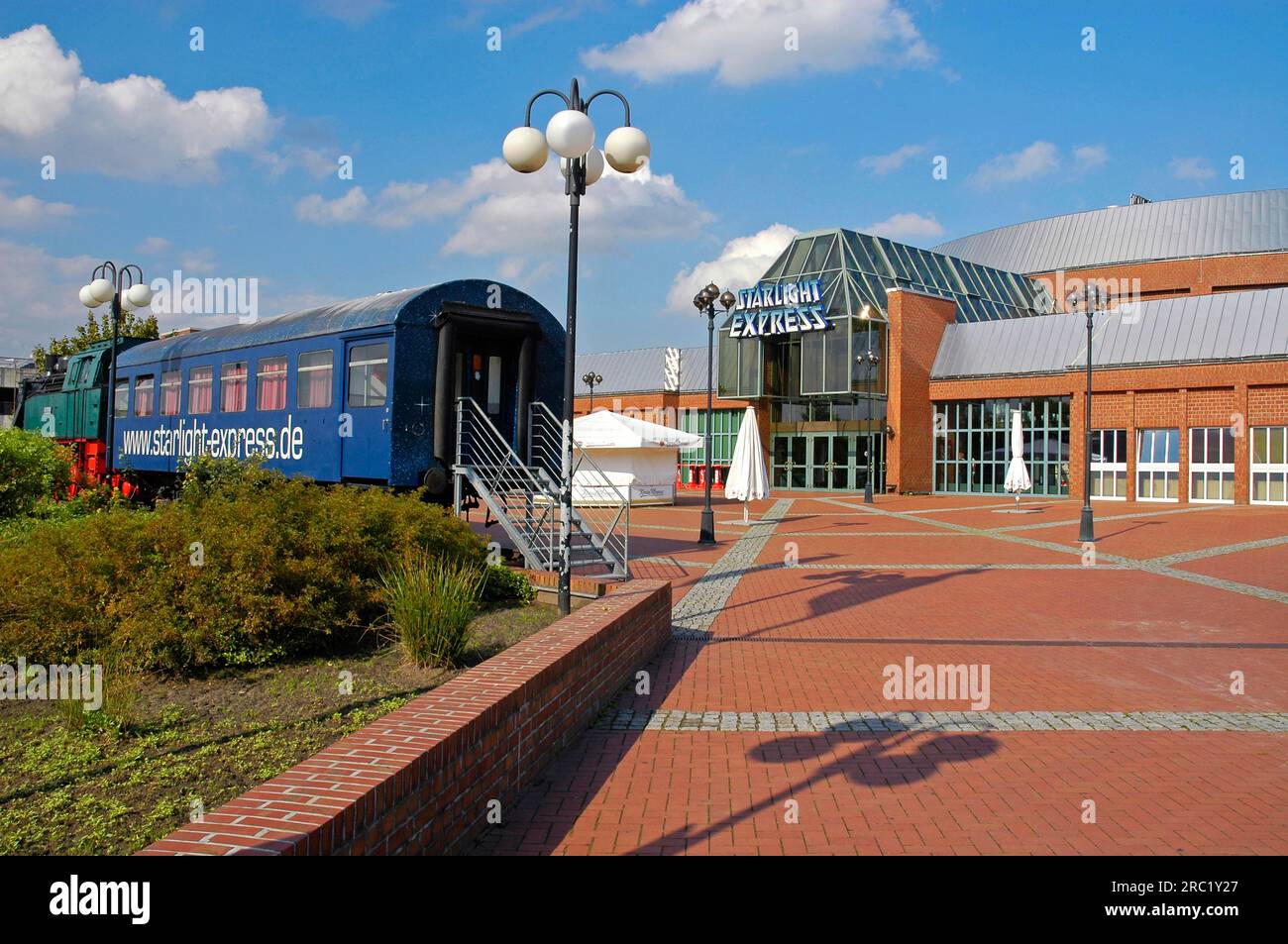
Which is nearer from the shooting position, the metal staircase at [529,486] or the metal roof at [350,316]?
the metal staircase at [529,486]

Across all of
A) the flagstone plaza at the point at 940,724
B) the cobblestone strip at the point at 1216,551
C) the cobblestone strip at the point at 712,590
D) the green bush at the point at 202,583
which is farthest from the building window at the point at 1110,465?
the green bush at the point at 202,583

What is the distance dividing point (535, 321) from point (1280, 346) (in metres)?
29.5

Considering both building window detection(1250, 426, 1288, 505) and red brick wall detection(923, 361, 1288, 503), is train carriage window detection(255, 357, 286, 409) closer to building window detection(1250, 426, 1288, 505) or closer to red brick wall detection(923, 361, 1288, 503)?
red brick wall detection(923, 361, 1288, 503)

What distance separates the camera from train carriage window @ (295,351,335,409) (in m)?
13.6

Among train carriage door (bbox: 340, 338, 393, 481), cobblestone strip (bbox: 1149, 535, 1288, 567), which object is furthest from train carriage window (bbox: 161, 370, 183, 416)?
cobblestone strip (bbox: 1149, 535, 1288, 567)

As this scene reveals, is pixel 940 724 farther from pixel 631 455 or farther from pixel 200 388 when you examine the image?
pixel 631 455

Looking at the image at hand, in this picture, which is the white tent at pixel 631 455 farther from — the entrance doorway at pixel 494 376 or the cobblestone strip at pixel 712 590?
the entrance doorway at pixel 494 376

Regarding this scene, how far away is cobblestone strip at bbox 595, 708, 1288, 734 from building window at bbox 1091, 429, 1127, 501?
30420mm

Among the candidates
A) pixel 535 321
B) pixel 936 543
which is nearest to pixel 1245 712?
pixel 535 321

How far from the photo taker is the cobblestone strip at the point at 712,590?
10573mm

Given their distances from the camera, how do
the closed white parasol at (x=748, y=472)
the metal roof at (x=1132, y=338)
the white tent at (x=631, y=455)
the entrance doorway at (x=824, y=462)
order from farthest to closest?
the entrance doorway at (x=824, y=462) < the metal roof at (x=1132, y=338) < the white tent at (x=631, y=455) < the closed white parasol at (x=748, y=472)

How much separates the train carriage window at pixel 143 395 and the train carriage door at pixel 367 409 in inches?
331

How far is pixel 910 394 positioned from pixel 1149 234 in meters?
27.3
